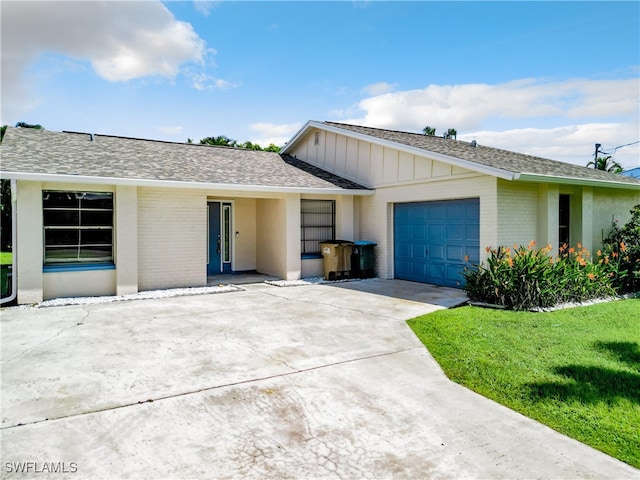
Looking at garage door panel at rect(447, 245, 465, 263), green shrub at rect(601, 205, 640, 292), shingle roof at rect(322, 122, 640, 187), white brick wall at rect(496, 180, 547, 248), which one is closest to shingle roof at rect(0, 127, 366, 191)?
shingle roof at rect(322, 122, 640, 187)

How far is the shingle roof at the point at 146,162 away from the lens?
10.2 meters

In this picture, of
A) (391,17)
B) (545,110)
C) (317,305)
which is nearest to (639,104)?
(545,110)

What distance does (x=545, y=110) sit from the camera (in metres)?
21.9

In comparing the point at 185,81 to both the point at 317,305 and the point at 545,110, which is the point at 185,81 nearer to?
the point at 317,305

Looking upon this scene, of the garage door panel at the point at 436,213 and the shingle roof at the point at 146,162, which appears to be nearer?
the shingle roof at the point at 146,162

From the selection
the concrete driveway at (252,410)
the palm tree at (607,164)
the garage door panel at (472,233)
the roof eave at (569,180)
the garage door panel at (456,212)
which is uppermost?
the palm tree at (607,164)

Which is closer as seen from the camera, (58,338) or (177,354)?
(177,354)

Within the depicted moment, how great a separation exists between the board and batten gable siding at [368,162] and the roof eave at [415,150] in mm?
356

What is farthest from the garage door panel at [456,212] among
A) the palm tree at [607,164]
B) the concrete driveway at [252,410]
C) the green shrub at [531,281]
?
the palm tree at [607,164]

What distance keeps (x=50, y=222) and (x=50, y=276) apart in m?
1.27

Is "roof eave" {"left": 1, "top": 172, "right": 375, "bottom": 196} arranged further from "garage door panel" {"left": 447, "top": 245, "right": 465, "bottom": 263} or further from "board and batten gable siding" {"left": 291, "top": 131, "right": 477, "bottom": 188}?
"garage door panel" {"left": 447, "top": 245, "right": 465, "bottom": 263}

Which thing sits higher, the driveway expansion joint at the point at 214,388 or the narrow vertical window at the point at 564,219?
the narrow vertical window at the point at 564,219

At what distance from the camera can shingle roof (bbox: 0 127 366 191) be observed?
10.2 meters

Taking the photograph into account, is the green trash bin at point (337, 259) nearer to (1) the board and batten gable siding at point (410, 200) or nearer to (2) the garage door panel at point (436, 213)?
(1) the board and batten gable siding at point (410, 200)
